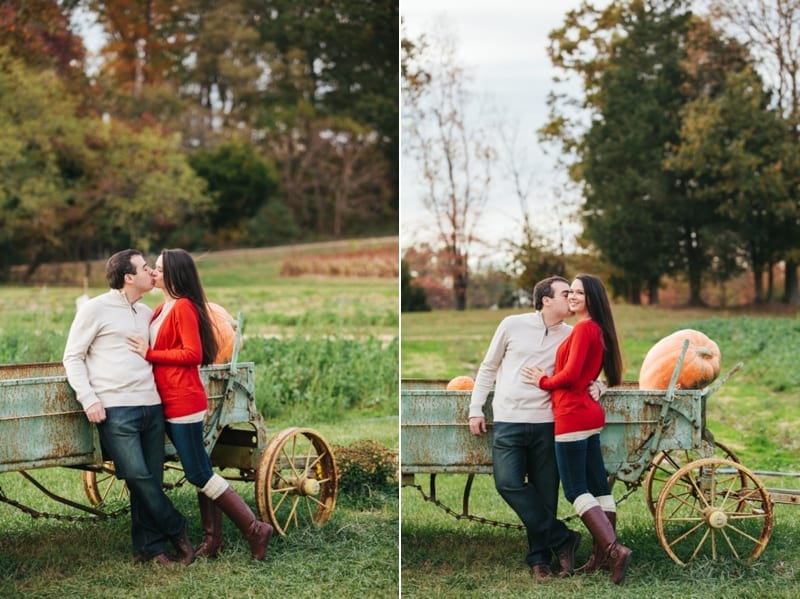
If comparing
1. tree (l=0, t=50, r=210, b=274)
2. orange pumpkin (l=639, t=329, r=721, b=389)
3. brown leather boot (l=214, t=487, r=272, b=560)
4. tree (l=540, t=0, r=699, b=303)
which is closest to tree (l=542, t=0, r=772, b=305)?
tree (l=540, t=0, r=699, b=303)

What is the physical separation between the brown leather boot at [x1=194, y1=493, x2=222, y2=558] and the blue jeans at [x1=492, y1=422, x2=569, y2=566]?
3.42 feet

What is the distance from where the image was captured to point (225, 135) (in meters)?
18.8

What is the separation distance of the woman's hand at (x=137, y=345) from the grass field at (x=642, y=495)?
130cm

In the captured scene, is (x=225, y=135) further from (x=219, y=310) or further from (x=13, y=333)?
(x=219, y=310)

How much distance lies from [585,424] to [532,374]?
0.83 ft

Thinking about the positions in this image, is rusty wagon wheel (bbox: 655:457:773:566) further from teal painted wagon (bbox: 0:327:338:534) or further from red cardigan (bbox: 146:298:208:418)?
red cardigan (bbox: 146:298:208:418)

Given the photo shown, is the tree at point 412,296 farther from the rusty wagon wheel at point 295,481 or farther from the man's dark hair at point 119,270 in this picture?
the man's dark hair at point 119,270

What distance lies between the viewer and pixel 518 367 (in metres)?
4.00

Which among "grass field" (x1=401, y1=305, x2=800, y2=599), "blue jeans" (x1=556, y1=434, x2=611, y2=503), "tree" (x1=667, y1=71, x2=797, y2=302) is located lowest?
"grass field" (x1=401, y1=305, x2=800, y2=599)

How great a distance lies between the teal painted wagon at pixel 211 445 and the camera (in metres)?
3.65

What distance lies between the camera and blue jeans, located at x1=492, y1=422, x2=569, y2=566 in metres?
3.98

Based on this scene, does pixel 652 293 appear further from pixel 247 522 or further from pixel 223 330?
pixel 247 522

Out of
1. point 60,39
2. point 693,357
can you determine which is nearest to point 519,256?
point 693,357

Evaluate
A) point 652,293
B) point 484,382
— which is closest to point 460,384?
point 484,382
